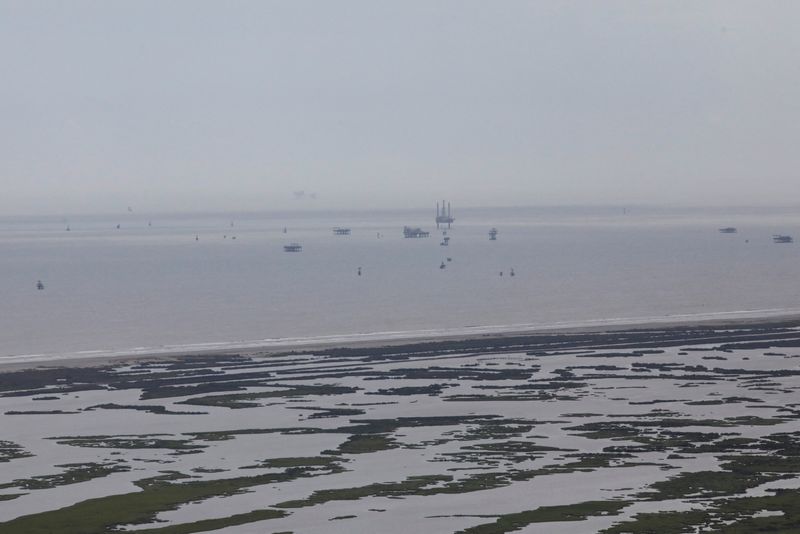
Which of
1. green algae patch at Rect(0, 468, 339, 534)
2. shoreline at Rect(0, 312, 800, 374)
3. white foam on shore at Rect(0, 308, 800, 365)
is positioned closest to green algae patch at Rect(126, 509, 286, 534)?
green algae patch at Rect(0, 468, 339, 534)

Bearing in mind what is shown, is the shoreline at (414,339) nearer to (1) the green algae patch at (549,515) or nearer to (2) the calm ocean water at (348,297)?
(2) the calm ocean water at (348,297)

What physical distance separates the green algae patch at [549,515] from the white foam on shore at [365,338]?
36203 millimetres

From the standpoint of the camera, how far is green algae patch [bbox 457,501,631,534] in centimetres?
2880

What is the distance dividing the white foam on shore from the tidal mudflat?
6.68m

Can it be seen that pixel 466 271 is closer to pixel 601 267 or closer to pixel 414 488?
pixel 601 267

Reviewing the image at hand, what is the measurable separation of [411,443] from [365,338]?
111ft

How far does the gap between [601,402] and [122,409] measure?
16.1 m

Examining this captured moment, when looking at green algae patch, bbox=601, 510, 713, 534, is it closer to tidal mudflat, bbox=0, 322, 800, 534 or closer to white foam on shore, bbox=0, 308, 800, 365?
tidal mudflat, bbox=0, 322, 800, 534

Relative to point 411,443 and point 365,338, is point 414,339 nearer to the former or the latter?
point 365,338

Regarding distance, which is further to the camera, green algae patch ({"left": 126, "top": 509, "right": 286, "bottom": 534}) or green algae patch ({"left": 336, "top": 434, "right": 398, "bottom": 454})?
green algae patch ({"left": 336, "top": 434, "right": 398, "bottom": 454})

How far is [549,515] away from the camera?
29.9 metres

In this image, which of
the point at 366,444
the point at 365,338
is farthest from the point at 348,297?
the point at 366,444

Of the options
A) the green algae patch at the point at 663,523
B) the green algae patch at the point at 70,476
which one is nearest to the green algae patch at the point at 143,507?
the green algae patch at the point at 70,476

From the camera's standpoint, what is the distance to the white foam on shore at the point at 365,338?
218 ft
